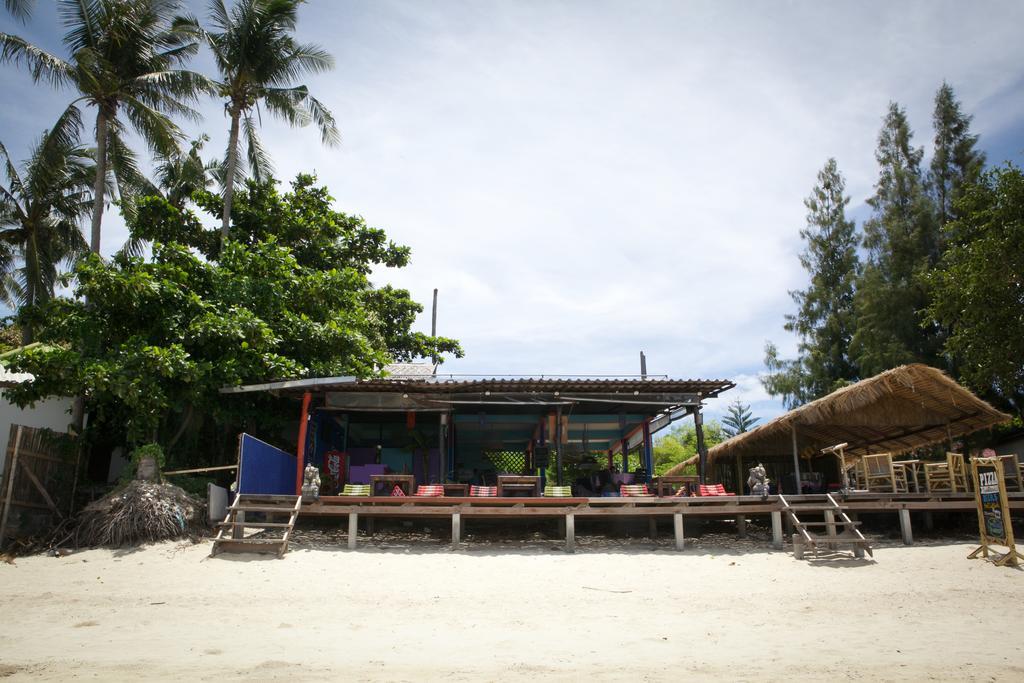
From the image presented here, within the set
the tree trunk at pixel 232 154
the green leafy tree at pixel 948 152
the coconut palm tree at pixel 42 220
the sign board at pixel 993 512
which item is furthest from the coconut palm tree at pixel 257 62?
the green leafy tree at pixel 948 152

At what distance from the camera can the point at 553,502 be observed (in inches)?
398

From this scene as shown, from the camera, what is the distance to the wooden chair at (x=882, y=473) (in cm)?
1163

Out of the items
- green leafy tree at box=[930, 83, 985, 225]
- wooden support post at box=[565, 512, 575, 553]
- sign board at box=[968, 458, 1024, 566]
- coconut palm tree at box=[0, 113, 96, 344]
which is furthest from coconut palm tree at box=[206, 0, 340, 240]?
green leafy tree at box=[930, 83, 985, 225]

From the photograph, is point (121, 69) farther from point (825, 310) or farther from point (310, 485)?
point (825, 310)

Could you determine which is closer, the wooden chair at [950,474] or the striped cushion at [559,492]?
the striped cushion at [559,492]

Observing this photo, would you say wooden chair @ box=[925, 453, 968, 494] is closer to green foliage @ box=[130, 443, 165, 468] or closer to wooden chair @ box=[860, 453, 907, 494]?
wooden chair @ box=[860, 453, 907, 494]

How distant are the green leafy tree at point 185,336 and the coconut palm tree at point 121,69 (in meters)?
1.46

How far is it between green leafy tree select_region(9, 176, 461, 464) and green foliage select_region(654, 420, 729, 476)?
21.1 m

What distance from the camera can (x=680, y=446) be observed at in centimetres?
3691

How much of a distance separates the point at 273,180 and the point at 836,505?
562 inches

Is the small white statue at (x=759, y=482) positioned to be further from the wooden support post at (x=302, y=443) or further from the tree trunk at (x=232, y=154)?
the tree trunk at (x=232, y=154)

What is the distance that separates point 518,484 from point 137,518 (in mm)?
5626

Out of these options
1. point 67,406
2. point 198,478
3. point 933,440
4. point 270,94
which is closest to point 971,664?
point 198,478

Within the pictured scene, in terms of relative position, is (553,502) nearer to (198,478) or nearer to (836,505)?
(836,505)
